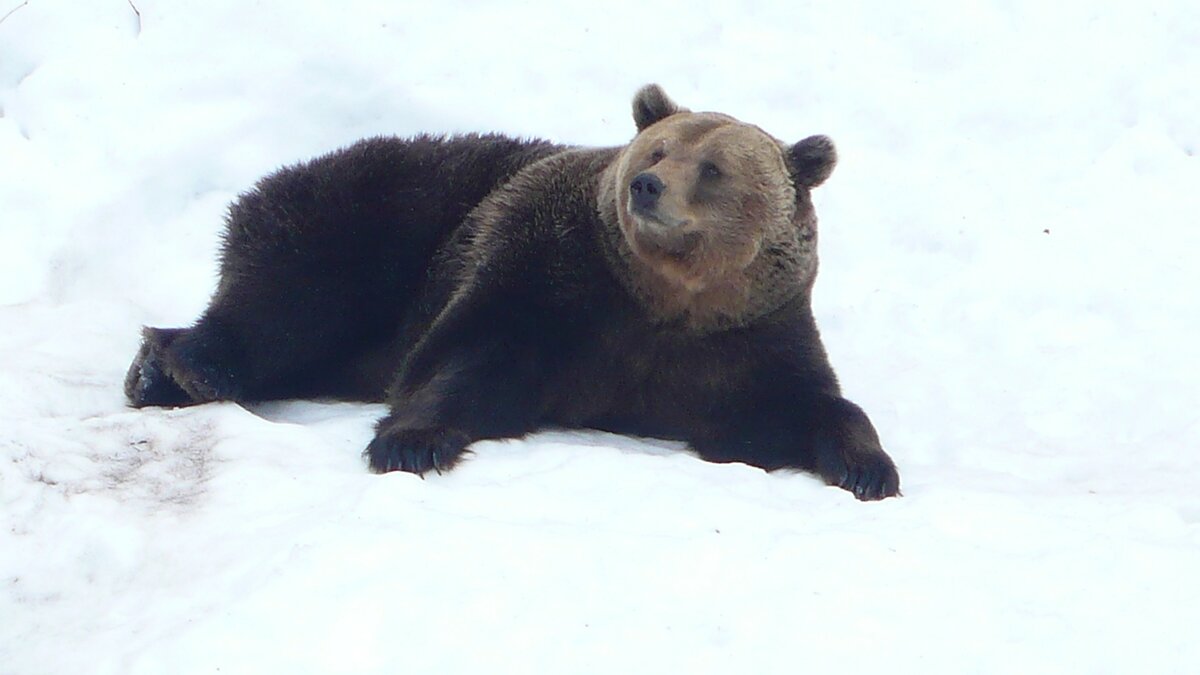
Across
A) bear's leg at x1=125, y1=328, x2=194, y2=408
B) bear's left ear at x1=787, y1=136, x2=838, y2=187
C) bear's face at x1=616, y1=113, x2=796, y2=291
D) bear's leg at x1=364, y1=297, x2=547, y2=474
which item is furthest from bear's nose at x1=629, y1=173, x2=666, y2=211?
bear's leg at x1=125, y1=328, x2=194, y2=408

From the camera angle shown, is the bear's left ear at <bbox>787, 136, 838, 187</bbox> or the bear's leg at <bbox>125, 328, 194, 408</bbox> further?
the bear's leg at <bbox>125, 328, 194, 408</bbox>

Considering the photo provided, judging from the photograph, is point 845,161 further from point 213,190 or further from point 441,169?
point 213,190

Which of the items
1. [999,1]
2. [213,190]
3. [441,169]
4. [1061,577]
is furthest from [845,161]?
[1061,577]

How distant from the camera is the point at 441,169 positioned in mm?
6957

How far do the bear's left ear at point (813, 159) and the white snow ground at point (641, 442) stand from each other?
1.28m

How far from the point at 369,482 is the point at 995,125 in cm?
609

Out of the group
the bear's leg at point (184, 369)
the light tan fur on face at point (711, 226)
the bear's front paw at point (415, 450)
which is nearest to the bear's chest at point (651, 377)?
the light tan fur on face at point (711, 226)

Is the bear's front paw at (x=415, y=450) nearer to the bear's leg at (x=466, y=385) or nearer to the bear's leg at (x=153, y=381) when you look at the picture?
the bear's leg at (x=466, y=385)

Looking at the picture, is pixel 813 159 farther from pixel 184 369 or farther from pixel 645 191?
pixel 184 369

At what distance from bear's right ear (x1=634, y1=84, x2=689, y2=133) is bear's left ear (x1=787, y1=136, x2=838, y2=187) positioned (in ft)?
2.03

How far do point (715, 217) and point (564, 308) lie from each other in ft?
2.34

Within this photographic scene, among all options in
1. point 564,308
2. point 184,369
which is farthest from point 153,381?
point 564,308

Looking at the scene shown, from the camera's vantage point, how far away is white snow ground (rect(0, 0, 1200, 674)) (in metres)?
3.96

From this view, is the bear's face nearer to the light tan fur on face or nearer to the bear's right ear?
the light tan fur on face
